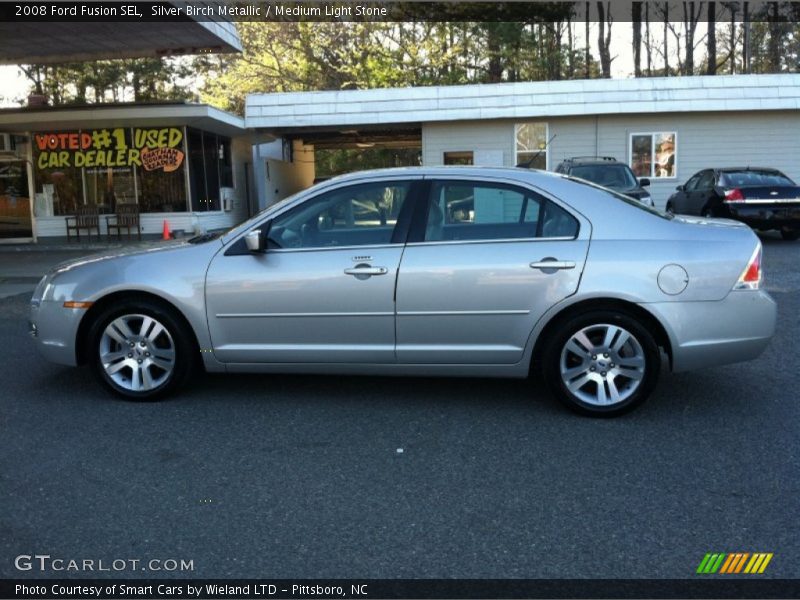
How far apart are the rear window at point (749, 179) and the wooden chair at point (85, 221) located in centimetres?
1472

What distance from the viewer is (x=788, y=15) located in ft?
138

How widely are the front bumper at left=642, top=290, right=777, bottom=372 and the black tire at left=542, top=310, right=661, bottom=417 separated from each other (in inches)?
6.2

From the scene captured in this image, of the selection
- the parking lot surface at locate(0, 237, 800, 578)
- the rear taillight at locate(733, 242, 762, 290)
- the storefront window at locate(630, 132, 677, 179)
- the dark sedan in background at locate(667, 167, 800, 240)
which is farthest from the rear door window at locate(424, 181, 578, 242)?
the storefront window at locate(630, 132, 677, 179)

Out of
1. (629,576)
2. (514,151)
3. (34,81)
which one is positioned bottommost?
(629,576)

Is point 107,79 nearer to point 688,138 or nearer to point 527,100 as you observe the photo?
point 527,100

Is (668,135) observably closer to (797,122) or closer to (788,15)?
(797,122)

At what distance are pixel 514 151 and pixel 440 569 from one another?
18997 millimetres

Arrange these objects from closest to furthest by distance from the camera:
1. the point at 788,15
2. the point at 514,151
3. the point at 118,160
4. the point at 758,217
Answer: the point at 758,217
the point at 118,160
the point at 514,151
the point at 788,15

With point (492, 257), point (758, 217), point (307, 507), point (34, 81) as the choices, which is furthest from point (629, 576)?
point (34, 81)

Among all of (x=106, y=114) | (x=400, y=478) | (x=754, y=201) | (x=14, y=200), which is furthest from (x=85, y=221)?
(x=400, y=478)

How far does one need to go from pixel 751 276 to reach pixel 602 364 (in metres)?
1.05

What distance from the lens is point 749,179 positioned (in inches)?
597

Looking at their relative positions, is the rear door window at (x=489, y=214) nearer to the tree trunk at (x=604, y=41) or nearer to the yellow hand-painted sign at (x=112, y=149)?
the yellow hand-painted sign at (x=112, y=149)

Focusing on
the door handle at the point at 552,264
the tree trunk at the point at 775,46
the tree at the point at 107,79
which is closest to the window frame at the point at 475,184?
the door handle at the point at 552,264
